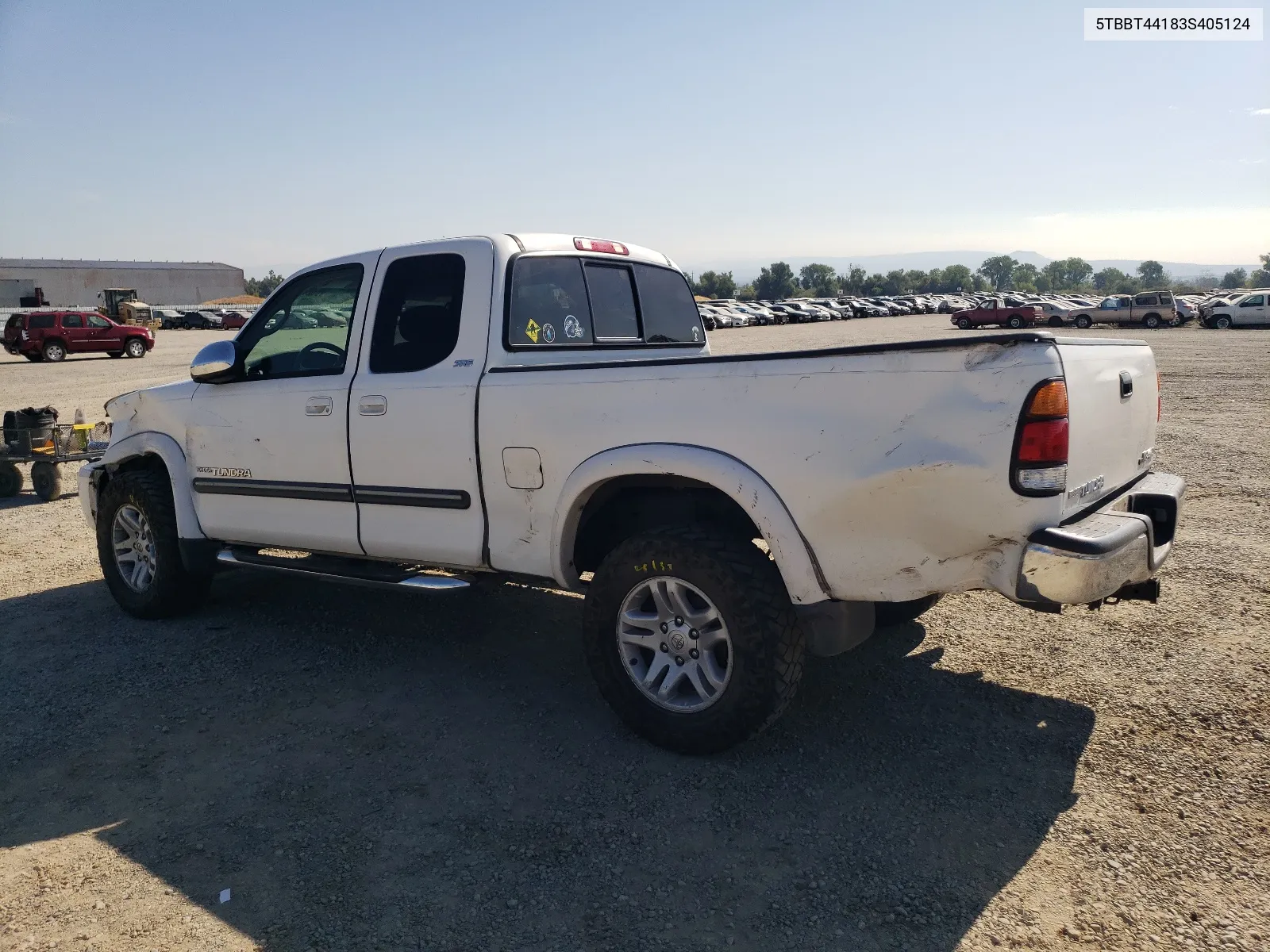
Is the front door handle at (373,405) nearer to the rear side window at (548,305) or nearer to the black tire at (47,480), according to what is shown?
the rear side window at (548,305)

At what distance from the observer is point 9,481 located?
9.51 m

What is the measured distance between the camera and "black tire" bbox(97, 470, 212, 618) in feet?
18.3

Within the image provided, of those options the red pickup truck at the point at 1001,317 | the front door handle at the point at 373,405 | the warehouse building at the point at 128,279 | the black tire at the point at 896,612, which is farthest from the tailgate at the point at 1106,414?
the warehouse building at the point at 128,279

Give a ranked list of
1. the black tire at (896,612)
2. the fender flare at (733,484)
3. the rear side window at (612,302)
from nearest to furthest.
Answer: the fender flare at (733,484) → the black tire at (896,612) → the rear side window at (612,302)

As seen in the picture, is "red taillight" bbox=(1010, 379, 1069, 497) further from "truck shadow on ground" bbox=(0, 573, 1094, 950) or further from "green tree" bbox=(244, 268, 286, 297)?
"green tree" bbox=(244, 268, 286, 297)

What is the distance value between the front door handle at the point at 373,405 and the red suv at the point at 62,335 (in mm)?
30019

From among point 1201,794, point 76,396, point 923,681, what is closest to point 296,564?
point 923,681

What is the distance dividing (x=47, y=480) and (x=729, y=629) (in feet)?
27.8

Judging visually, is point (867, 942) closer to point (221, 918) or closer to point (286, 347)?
point (221, 918)

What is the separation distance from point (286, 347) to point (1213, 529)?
21.2 ft

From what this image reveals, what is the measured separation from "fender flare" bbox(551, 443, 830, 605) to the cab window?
5.76 feet

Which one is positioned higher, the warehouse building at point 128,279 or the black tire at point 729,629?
the warehouse building at point 128,279

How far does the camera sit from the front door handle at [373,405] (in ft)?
15.0

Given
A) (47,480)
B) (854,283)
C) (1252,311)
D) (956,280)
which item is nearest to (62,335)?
(47,480)
